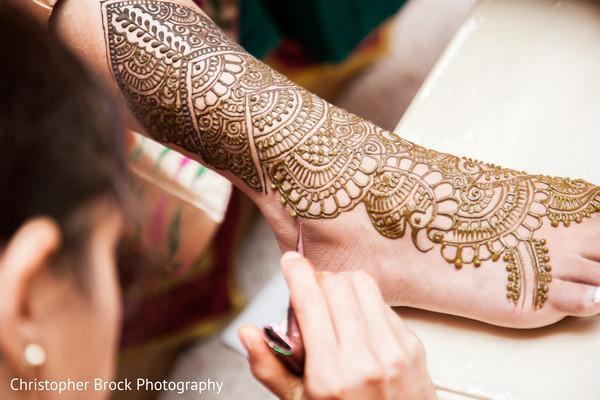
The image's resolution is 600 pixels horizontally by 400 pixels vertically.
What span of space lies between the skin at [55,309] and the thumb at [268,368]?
0.14m

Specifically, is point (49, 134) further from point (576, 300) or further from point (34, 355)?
point (576, 300)

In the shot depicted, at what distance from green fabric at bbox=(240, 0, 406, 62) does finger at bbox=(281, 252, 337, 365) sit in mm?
857

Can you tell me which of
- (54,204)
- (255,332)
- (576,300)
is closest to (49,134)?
(54,204)

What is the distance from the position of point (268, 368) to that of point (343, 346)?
0.31 feet

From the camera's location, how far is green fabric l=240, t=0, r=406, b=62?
1274 millimetres

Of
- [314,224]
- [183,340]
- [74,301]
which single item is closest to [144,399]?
[183,340]

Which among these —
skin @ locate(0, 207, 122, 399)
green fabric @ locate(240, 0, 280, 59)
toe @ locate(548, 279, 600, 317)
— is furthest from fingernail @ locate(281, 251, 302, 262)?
green fabric @ locate(240, 0, 280, 59)

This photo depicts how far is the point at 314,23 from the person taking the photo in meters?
1.39

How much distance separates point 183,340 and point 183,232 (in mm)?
405

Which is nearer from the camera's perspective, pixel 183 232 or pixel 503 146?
pixel 503 146

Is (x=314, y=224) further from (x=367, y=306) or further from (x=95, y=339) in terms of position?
(x=95, y=339)

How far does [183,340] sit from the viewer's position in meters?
1.34

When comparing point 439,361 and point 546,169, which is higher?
point 546,169

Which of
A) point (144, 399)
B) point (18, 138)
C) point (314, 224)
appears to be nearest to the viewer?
point (18, 138)
